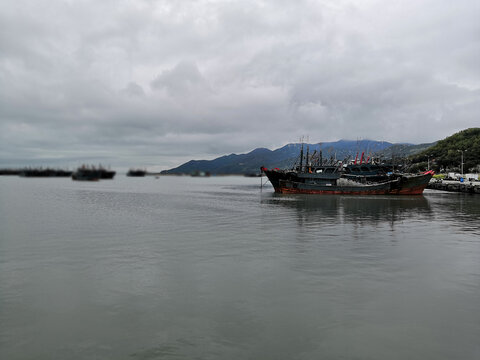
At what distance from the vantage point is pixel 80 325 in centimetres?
1129

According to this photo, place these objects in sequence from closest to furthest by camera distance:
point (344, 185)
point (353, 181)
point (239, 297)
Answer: point (239, 297)
point (344, 185)
point (353, 181)

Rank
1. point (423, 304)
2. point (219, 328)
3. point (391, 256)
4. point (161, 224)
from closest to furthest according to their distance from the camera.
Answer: point (219, 328) → point (423, 304) → point (391, 256) → point (161, 224)

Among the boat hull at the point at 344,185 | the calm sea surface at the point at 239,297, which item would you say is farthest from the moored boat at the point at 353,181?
the calm sea surface at the point at 239,297

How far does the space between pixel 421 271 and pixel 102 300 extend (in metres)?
15.2

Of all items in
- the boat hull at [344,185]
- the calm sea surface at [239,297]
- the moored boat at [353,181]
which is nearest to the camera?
the calm sea surface at [239,297]

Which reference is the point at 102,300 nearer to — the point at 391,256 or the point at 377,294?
the point at 377,294

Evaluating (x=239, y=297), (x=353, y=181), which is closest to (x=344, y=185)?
(x=353, y=181)

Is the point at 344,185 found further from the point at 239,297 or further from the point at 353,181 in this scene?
the point at 239,297

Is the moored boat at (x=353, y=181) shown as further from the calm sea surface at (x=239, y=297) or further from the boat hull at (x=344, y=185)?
the calm sea surface at (x=239, y=297)

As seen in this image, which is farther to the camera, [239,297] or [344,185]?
[344,185]

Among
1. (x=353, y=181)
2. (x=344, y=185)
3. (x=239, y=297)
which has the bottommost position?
(x=239, y=297)

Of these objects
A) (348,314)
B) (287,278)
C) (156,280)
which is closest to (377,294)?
(348,314)

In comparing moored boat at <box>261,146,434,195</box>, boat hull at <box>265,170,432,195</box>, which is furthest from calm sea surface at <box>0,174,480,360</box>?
moored boat at <box>261,146,434,195</box>

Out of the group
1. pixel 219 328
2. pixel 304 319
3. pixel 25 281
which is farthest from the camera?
pixel 25 281
